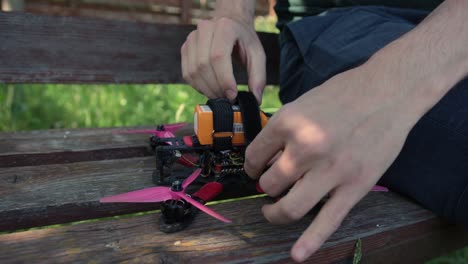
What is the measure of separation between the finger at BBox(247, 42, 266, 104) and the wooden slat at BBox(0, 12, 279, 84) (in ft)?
2.01

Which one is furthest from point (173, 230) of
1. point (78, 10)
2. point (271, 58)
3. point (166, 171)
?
point (78, 10)

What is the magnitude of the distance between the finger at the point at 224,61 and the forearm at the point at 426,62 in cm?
43

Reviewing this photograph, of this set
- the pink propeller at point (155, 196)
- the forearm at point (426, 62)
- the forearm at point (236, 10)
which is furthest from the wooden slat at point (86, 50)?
the forearm at point (426, 62)

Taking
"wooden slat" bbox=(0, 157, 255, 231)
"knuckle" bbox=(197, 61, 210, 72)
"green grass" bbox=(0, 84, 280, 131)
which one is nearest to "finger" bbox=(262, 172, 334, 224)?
"wooden slat" bbox=(0, 157, 255, 231)

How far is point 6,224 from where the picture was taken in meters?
0.96

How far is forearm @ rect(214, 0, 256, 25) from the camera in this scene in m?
1.49

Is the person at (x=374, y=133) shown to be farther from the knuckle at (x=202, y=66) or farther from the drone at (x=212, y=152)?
the drone at (x=212, y=152)

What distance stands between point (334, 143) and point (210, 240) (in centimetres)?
33

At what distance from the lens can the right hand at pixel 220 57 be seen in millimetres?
1222

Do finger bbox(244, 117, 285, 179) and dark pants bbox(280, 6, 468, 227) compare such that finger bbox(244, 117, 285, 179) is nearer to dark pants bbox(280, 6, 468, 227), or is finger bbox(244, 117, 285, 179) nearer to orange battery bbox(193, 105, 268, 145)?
orange battery bbox(193, 105, 268, 145)

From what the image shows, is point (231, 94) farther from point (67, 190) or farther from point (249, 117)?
point (67, 190)

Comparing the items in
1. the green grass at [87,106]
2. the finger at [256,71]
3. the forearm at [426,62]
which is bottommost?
the green grass at [87,106]

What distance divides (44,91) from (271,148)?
3.20 metres

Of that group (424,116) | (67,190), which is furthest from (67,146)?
(424,116)
